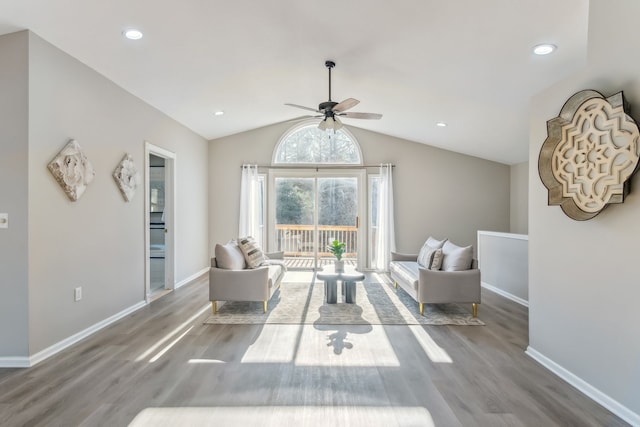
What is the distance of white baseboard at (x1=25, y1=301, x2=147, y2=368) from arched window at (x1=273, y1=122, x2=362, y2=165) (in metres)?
4.02

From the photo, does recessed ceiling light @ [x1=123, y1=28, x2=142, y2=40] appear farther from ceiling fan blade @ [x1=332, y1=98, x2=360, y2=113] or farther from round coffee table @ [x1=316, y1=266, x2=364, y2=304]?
round coffee table @ [x1=316, y1=266, x2=364, y2=304]

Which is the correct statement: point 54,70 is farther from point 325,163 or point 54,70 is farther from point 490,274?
point 490,274

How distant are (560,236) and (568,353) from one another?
0.87 meters

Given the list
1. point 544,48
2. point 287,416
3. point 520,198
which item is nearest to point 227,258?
point 287,416

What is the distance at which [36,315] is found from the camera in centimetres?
276

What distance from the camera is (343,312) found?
163 inches

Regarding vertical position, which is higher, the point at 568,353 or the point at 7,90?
the point at 7,90

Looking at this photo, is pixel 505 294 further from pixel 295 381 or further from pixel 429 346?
pixel 295 381

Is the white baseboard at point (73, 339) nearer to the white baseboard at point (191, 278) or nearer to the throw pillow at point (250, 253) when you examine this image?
the white baseboard at point (191, 278)

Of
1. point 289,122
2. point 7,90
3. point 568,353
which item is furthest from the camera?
point 289,122

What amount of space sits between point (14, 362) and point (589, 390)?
428 centimetres

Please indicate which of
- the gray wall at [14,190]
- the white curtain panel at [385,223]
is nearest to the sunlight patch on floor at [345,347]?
the gray wall at [14,190]

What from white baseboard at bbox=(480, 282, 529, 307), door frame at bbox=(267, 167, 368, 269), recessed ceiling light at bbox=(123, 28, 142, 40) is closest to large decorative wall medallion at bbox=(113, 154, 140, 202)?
recessed ceiling light at bbox=(123, 28, 142, 40)

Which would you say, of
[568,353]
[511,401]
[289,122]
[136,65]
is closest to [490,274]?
[568,353]
